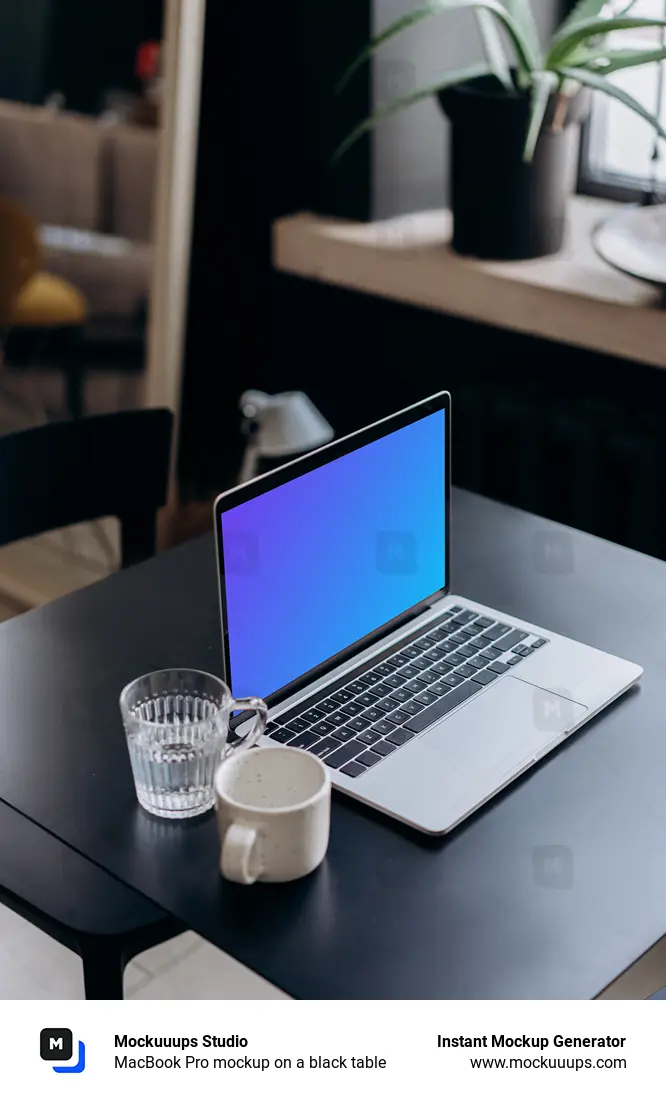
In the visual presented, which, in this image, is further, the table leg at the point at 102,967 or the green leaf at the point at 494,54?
the green leaf at the point at 494,54

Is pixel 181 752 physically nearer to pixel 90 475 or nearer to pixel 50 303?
pixel 90 475

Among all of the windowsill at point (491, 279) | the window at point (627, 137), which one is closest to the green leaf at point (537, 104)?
A: the windowsill at point (491, 279)

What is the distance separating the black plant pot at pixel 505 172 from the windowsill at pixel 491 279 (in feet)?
0.12

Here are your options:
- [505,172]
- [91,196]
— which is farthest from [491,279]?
[91,196]

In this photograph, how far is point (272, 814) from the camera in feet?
2.91

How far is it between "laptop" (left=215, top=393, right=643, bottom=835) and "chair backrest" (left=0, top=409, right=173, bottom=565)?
0.54m

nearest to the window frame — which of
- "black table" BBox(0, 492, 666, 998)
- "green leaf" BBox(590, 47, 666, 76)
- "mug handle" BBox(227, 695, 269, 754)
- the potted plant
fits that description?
the potted plant

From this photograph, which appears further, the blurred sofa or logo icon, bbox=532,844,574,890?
the blurred sofa

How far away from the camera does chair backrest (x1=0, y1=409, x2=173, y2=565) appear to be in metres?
1.56

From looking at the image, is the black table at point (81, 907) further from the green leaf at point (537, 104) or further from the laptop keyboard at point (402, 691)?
the green leaf at point (537, 104)

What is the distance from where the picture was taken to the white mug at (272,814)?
892 millimetres

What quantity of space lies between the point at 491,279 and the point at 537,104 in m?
0.25

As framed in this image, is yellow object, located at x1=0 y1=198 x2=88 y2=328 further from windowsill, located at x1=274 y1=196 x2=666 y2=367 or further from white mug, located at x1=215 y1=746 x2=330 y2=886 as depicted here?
white mug, located at x1=215 y1=746 x2=330 y2=886
